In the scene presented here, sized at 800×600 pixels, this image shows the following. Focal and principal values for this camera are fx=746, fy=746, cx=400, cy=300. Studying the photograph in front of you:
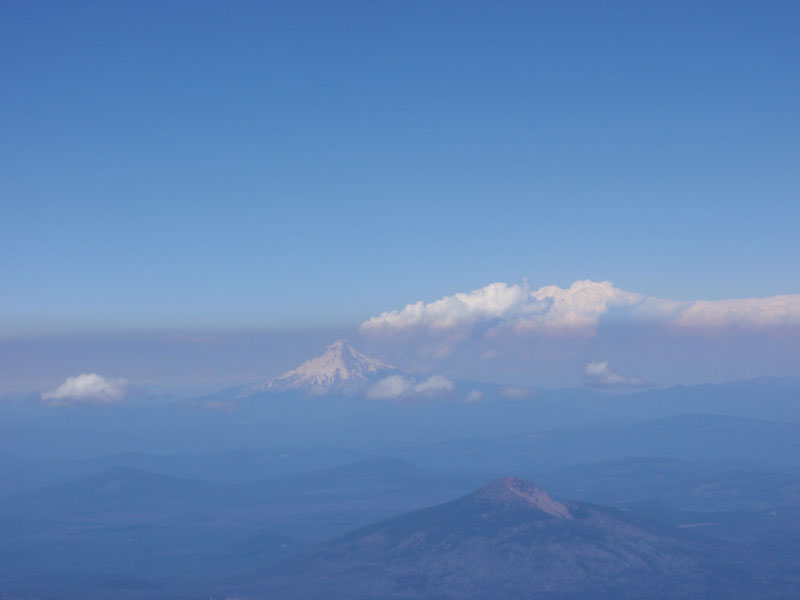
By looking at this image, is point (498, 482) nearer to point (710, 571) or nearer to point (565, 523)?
point (565, 523)

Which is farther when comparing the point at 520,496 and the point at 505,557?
the point at 520,496

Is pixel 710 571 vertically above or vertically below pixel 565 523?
below

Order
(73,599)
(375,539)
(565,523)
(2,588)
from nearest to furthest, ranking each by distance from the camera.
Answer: (73,599) < (2,588) < (565,523) < (375,539)

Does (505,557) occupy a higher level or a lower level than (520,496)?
lower

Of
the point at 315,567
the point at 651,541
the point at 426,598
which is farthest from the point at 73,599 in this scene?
the point at 651,541

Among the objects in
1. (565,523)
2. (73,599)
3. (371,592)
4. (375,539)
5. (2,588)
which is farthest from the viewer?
(375,539)

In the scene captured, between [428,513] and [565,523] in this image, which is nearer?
[565,523]

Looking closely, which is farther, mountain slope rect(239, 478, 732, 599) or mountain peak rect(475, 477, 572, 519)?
mountain peak rect(475, 477, 572, 519)

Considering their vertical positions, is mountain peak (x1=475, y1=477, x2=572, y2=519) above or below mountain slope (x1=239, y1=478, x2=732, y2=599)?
above
